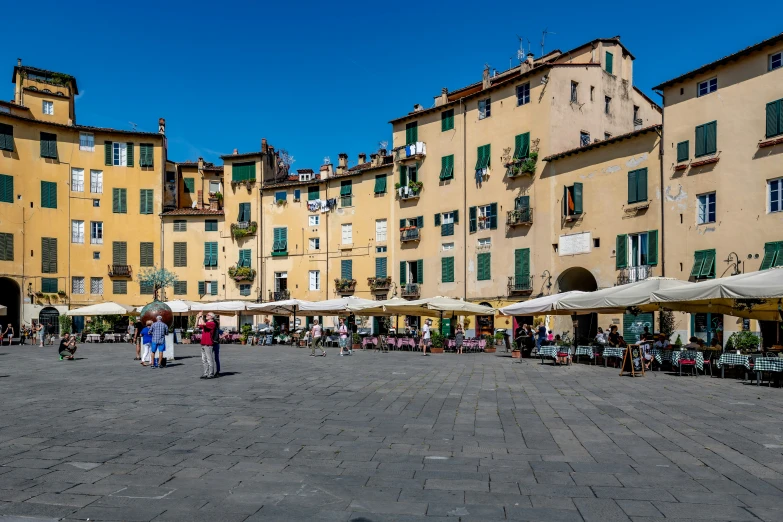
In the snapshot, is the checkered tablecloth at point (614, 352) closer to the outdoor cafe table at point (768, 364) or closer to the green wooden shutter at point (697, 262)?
the outdoor cafe table at point (768, 364)

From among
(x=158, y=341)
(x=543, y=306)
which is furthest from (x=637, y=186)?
(x=158, y=341)

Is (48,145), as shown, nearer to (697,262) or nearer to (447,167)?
(447,167)

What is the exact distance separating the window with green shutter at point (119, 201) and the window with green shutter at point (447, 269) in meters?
25.3

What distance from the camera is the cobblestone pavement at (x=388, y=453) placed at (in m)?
5.48

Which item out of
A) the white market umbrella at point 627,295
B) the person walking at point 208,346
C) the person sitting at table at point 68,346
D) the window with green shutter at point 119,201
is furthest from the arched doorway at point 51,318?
the white market umbrella at point 627,295

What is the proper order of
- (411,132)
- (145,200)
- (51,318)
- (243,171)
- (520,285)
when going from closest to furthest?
(520,285)
(411,132)
(51,318)
(145,200)
(243,171)

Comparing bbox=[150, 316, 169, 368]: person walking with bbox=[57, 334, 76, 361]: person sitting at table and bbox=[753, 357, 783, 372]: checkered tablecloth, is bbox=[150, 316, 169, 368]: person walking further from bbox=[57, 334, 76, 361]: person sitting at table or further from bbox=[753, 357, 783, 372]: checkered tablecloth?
bbox=[753, 357, 783, 372]: checkered tablecloth

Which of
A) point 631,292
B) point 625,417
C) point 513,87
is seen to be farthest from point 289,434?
point 513,87

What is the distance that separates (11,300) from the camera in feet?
153

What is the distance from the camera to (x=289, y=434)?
8.59m

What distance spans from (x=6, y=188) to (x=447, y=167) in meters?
29.9

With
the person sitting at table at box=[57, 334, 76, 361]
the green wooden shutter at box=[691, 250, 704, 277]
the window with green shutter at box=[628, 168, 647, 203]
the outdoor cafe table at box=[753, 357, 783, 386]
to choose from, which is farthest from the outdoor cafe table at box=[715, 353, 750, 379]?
the person sitting at table at box=[57, 334, 76, 361]

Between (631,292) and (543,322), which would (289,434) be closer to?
(631,292)

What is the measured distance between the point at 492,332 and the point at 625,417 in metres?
27.5
